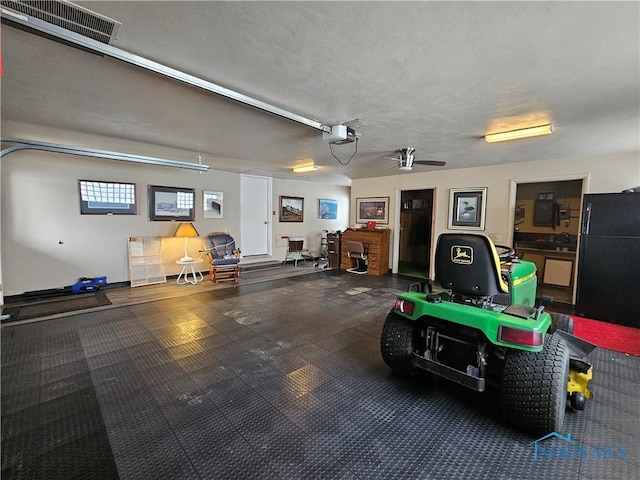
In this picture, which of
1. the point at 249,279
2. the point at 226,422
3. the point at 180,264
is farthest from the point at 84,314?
the point at 226,422

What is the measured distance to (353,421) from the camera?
1.92 meters

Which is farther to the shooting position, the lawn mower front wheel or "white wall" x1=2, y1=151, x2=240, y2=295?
"white wall" x1=2, y1=151, x2=240, y2=295

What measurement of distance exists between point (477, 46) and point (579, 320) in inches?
160

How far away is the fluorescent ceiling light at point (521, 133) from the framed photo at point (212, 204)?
17.8 ft

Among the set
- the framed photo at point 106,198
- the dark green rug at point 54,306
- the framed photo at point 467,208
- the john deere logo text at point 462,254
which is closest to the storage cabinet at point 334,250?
the framed photo at point 467,208

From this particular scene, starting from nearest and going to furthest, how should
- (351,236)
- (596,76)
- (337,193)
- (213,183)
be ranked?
(596,76)
(213,183)
(351,236)
(337,193)

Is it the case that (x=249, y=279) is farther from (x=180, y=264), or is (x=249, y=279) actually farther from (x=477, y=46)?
(x=477, y=46)

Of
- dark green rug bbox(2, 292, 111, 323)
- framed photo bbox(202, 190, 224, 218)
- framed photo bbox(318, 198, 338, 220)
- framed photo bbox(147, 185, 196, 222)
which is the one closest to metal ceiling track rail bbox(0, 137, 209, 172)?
framed photo bbox(147, 185, 196, 222)

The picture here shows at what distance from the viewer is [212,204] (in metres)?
6.56

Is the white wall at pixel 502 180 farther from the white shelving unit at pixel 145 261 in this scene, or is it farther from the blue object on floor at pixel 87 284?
the blue object on floor at pixel 87 284

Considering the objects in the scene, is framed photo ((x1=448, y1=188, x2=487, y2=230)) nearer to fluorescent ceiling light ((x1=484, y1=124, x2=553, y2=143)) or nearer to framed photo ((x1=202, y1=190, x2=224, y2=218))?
fluorescent ceiling light ((x1=484, y1=124, x2=553, y2=143))

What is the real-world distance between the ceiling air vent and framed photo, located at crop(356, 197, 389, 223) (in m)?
6.28

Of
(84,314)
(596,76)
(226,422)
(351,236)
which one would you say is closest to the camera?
(226,422)

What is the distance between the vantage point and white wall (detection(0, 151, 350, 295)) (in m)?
4.37
